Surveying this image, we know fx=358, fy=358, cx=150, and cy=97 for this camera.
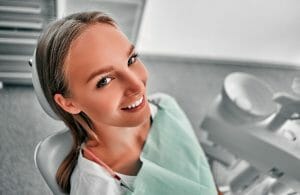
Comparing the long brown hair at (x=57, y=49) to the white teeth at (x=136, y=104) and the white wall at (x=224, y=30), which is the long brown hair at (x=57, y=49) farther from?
the white wall at (x=224, y=30)

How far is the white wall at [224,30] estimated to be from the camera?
182cm

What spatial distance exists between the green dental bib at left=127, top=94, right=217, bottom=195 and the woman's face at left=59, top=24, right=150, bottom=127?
0.16m

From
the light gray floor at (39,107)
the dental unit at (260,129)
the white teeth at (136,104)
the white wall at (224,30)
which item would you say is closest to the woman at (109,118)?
the white teeth at (136,104)

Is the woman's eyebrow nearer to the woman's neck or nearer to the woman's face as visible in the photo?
the woman's face

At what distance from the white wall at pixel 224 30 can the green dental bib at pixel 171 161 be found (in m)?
0.90

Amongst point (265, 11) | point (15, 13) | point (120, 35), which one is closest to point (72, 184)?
point (120, 35)

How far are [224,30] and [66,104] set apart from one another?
143 centimetres

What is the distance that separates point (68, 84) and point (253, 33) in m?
1.56

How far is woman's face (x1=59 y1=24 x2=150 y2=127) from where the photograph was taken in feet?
2.15

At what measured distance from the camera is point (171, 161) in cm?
89

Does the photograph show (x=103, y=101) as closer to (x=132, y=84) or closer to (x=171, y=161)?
(x=132, y=84)

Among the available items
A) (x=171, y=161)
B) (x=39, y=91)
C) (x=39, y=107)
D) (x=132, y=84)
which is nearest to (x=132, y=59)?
(x=132, y=84)

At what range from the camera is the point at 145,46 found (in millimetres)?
1978

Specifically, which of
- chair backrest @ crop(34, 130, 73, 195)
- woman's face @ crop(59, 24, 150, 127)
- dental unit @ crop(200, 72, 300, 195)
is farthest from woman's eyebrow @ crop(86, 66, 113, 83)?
dental unit @ crop(200, 72, 300, 195)
